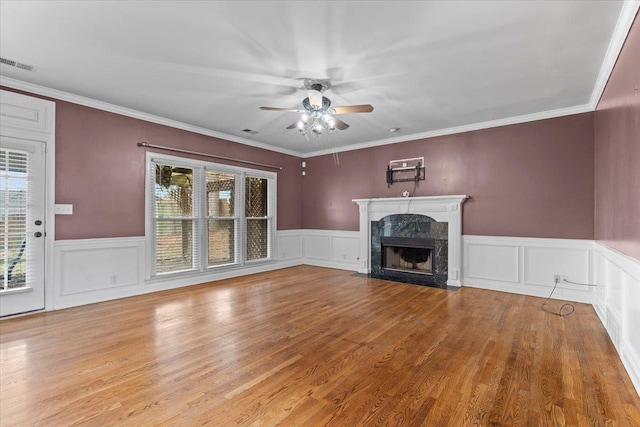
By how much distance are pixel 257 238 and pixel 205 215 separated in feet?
4.41

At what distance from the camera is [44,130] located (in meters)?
3.77

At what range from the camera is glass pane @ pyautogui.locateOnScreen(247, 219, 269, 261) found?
248 inches

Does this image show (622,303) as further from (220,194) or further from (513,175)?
(220,194)

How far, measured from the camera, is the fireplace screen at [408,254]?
555 centimetres

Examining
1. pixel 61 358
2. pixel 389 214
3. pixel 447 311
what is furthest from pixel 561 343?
pixel 61 358

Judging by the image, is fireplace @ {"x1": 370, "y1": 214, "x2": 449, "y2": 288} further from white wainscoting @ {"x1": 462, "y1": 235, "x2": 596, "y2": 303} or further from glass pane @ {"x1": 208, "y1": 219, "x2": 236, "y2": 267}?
glass pane @ {"x1": 208, "y1": 219, "x2": 236, "y2": 267}

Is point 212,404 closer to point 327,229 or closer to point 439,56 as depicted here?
point 439,56

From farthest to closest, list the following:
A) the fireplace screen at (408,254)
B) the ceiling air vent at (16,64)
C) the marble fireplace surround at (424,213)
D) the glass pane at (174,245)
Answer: the fireplace screen at (408,254) → the marble fireplace surround at (424,213) → the glass pane at (174,245) → the ceiling air vent at (16,64)

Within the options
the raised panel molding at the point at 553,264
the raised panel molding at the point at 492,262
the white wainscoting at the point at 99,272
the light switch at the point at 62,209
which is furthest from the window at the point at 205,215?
the raised panel molding at the point at 553,264

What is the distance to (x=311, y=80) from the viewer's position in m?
3.39

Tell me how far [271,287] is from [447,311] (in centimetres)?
268

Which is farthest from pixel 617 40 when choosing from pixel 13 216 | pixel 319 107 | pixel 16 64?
pixel 13 216

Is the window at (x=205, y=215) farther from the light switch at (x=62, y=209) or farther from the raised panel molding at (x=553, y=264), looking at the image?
the raised panel molding at (x=553, y=264)

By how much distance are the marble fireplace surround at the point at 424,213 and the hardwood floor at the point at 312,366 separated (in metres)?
1.26
